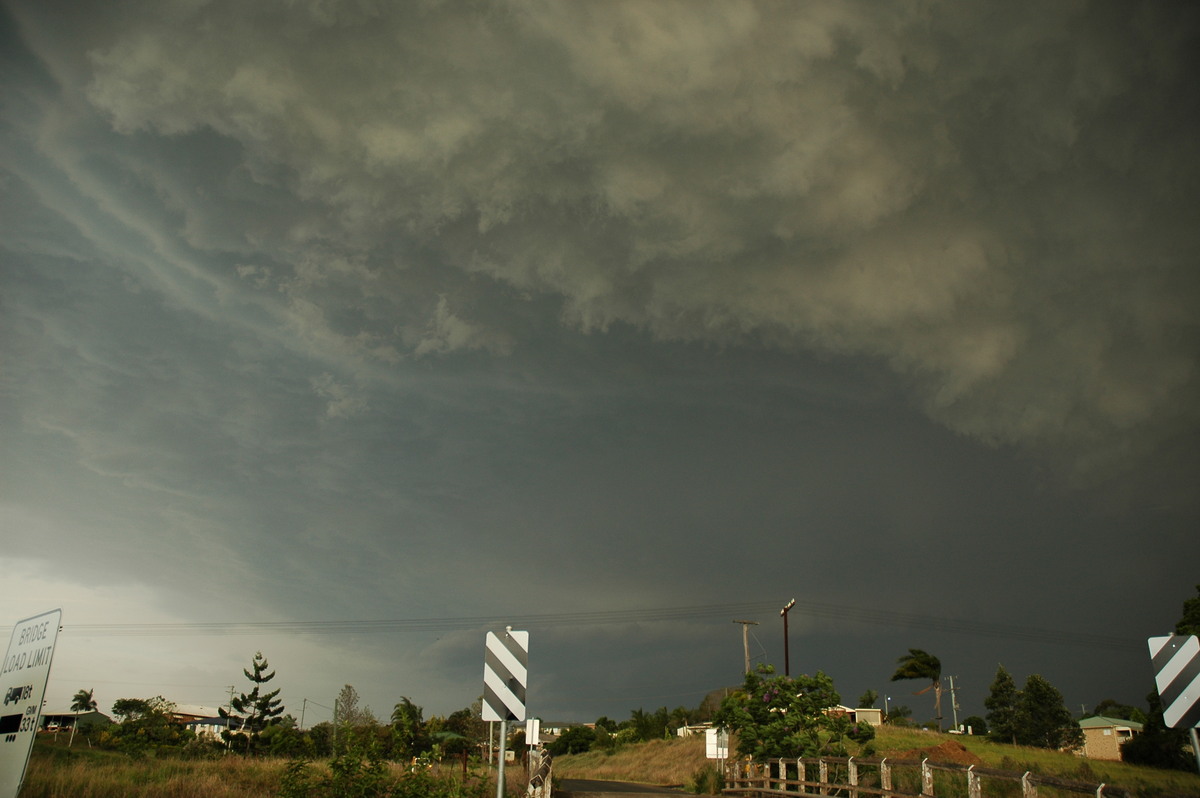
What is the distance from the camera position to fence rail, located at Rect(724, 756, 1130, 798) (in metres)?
11.7

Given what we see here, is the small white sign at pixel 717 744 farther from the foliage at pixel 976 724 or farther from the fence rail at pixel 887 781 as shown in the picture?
the foliage at pixel 976 724

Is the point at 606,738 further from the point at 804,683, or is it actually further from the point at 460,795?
the point at 460,795

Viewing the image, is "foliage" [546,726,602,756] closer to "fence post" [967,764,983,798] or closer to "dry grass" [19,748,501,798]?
"dry grass" [19,748,501,798]

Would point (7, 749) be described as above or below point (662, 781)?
above

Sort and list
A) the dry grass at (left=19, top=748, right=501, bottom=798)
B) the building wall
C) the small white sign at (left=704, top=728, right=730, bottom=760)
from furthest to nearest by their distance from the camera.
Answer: the building wall < the small white sign at (left=704, top=728, right=730, bottom=760) < the dry grass at (left=19, top=748, right=501, bottom=798)

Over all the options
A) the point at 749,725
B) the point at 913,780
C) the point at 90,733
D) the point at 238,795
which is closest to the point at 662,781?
the point at 749,725

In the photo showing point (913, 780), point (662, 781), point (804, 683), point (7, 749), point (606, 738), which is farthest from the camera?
point (606, 738)

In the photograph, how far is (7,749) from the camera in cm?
586

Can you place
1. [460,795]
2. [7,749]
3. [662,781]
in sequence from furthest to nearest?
[662,781] < [460,795] < [7,749]

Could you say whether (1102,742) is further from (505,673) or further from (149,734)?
(505,673)

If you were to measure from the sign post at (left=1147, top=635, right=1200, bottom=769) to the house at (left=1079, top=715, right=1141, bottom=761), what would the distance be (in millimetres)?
74994

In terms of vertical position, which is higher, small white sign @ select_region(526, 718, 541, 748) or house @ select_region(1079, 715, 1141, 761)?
small white sign @ select_region(526, 718, 541, 748)

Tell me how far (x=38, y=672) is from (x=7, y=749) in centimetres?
59

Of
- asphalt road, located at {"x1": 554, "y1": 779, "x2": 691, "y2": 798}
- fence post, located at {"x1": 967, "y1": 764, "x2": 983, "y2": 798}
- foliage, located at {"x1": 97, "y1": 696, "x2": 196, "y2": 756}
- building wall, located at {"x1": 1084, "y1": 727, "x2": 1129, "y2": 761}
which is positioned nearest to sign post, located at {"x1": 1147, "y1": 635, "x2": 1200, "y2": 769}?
fence post, located at {"x1": 967, "y1": 764, "x2": 983, "y2": 798}
